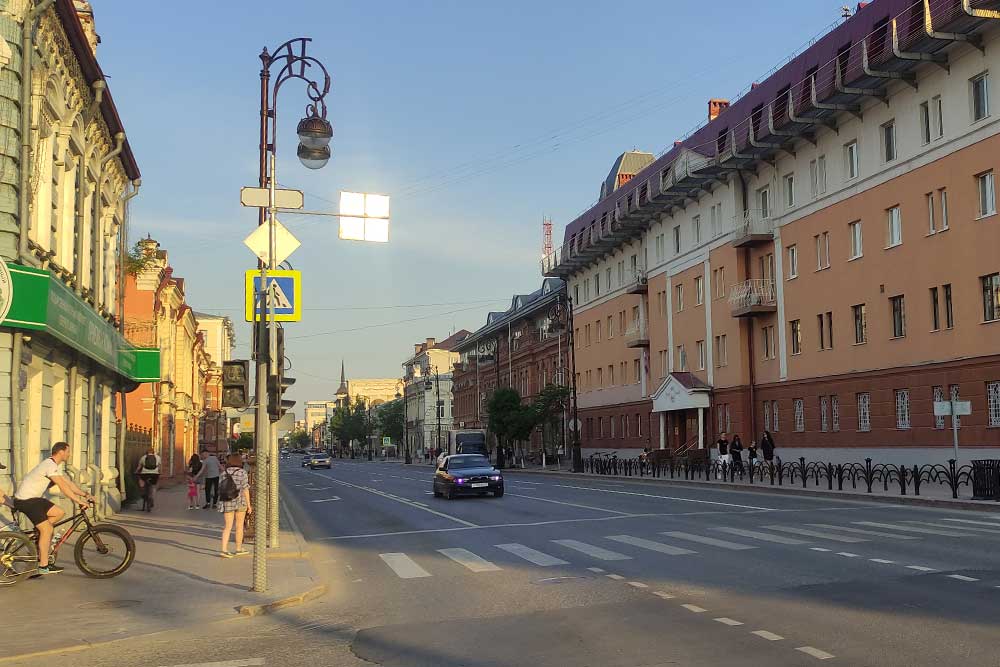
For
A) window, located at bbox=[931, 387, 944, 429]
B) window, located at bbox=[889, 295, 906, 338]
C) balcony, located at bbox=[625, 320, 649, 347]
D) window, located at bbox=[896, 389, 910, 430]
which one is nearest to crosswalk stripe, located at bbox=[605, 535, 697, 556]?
window, located at bbox=[931, 387, 944, 429]

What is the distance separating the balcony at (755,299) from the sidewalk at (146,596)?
31426 mm

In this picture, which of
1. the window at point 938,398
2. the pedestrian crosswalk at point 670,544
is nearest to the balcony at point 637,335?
the window at point 938,398

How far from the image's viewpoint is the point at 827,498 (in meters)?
27.7

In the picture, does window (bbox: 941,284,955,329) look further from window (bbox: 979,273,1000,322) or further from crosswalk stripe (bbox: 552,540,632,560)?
crosswalk stripe (bbox: 552,540,632,560)

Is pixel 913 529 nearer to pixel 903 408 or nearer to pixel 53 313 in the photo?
pixel 53 313

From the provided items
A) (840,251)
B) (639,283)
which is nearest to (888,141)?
(840,251)

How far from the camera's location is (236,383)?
13.6m

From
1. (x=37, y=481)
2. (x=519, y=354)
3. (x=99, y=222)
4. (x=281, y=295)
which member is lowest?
(x=37, y=481)

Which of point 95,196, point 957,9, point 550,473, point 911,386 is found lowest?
point 550,473

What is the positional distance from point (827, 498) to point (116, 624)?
22.2 meters

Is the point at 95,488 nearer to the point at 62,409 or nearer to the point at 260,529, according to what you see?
the point at 62,409

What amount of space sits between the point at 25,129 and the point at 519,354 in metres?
73.5

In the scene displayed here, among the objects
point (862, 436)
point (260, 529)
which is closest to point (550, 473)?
point (862, 436)

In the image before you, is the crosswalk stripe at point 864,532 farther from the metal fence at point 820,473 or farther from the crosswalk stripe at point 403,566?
the crosswalk stripe at point 403,566
